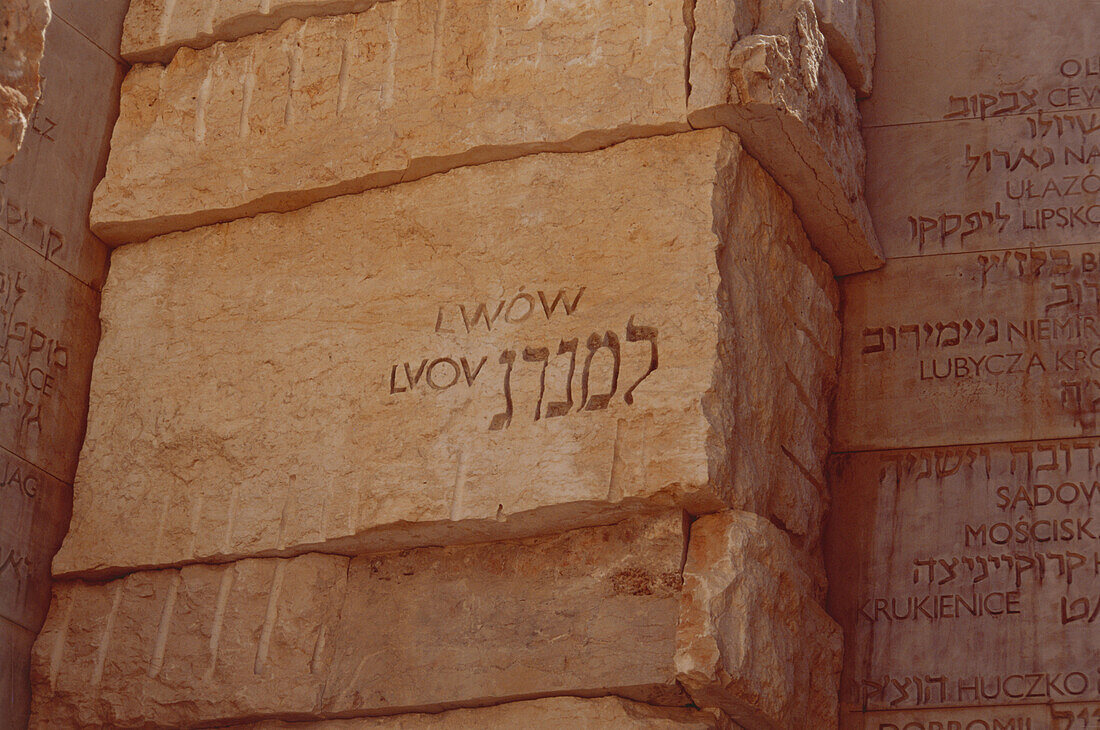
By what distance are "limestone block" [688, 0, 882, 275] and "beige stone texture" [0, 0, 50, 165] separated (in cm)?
199

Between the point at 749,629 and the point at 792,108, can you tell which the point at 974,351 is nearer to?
the point at 792,108

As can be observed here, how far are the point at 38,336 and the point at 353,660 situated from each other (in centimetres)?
157

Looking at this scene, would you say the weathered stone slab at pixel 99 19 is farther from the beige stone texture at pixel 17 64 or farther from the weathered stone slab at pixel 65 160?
the beige stone texture at pixel 17 64

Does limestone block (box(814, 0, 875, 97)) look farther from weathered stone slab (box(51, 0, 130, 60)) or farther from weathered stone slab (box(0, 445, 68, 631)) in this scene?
weathered stone slab (box(0, 445, 68, 631))

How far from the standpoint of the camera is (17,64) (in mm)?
3434

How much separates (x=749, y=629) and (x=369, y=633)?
1121 millimetres

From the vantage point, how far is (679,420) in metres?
4.34

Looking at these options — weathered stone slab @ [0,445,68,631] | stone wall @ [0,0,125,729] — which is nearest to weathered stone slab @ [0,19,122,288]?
stone wall @ [0,0,125,729]

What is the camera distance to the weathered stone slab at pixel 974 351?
5.05 meters

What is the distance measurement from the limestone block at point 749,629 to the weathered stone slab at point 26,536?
6.95ft

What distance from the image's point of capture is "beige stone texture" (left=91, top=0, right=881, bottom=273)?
4.79 meters

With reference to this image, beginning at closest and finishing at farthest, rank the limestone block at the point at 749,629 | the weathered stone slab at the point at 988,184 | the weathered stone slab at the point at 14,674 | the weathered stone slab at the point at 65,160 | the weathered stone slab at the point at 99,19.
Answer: the limestone block at the point at 749,629 < the weathered stone slab at the point at 14,674 < the weathered stone slab at the point at 65,160 < the weathered stone slab at the point at 988,184 < the weathered stone slab at the point at 99,19

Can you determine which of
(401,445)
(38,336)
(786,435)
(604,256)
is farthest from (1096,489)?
(38,336)

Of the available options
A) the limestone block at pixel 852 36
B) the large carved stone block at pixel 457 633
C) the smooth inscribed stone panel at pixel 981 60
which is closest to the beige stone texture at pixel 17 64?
the large carved stone block at pixel 457 633
